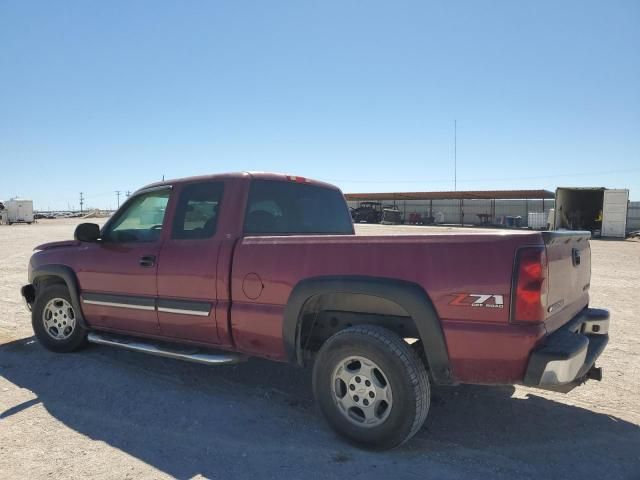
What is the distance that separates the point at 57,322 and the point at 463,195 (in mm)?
40860

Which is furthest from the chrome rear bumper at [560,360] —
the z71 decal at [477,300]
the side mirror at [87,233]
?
the side mirror at [87,233]

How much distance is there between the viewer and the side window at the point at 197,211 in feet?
13.8

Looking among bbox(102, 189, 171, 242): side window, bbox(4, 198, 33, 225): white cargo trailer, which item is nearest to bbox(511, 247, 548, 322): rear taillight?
bbox(102, 189, 171, 242): side window

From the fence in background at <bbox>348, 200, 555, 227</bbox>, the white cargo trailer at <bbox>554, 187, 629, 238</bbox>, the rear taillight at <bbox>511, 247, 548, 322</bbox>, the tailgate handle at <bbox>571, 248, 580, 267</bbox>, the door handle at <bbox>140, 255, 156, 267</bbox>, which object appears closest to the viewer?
the rear taillight at <bbox>511, 247, 548, 322</bbox>

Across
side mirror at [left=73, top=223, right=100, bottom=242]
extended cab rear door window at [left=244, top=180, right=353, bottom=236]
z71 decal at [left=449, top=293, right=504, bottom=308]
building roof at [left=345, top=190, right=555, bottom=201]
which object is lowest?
z71 decal at [left=449, top=293, right=504, bottom=308]

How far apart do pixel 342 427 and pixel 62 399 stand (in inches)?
98.6

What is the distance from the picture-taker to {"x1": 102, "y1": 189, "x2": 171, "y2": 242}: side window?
4605 mm

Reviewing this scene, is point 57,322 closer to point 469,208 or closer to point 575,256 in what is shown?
point 575,256

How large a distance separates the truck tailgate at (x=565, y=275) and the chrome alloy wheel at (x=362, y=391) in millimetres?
1111

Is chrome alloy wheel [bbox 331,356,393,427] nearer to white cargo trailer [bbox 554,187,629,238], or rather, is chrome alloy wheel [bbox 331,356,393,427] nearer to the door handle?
the door handle

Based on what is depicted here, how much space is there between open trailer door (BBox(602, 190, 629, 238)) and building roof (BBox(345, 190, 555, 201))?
31.2 feet

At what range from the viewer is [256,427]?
3658 mm

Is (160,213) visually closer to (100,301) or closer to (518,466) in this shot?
(100,301)

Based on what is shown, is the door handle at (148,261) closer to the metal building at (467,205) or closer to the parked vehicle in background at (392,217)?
the metal building at (467,205)
